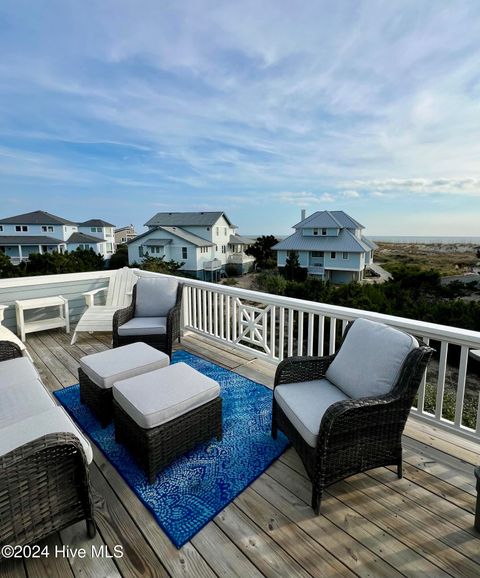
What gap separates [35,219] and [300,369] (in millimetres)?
35098

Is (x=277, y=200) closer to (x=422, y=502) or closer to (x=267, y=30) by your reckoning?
(x=267, y=30)

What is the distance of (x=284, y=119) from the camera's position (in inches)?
336

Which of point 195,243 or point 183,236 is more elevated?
point 183,236

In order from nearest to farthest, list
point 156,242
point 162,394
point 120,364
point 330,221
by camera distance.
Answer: point 162,394, point 120,364, point 330,221, point 156,242

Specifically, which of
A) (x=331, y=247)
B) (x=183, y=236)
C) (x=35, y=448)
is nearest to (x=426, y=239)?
(x=331, y=247)

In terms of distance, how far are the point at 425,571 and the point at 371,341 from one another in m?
1.09

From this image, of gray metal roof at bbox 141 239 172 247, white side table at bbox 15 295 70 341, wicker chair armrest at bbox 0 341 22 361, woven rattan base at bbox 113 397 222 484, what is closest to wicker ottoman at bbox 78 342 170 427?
woven rattan base at bbox 113 397 222 484

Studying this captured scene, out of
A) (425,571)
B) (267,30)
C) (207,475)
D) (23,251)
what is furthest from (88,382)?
(23,251)

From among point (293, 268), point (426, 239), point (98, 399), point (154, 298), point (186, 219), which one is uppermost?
point (186, 219)

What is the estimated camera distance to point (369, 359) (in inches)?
75.6

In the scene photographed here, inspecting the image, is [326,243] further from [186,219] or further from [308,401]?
[308,401]

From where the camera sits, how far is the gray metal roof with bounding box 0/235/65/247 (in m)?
28.0

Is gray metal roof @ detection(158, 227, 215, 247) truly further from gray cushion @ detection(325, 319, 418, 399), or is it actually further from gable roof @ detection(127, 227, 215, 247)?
gray cushion @ detection(325, 319, 418, 399)

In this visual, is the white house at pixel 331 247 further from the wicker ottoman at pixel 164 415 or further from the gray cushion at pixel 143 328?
the wicker ottoman at pixel 164 415
